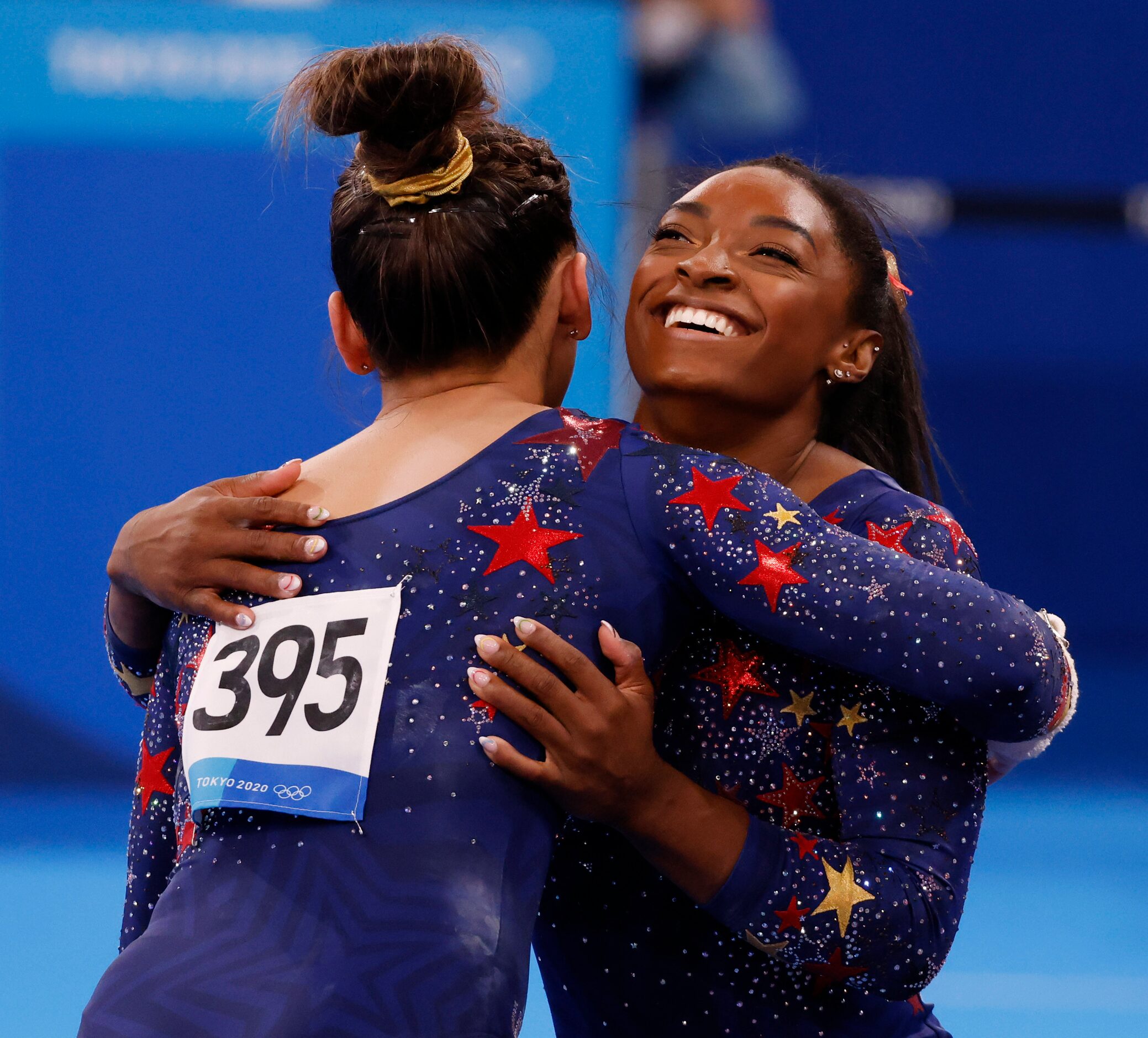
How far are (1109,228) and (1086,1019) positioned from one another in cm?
322

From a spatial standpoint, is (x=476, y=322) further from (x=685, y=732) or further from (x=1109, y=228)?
(x=1109, y=228)

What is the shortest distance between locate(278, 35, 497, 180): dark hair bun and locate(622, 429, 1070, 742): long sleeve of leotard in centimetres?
36

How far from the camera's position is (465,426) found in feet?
4.33

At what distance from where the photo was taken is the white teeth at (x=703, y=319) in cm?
153

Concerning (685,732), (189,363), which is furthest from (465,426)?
(189,363)

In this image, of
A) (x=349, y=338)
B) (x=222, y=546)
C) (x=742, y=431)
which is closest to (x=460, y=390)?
(x=349, y=338)

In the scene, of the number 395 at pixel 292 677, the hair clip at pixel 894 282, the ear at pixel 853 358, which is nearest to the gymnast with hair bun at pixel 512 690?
the number 395 at pixel 292 677

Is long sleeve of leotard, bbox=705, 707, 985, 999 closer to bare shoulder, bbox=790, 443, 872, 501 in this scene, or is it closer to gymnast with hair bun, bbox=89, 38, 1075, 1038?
gymnast with hair bun, bbox=89, 38, 1075, 1038

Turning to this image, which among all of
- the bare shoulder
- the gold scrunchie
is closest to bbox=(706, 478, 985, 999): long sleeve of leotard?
the bare shoulder

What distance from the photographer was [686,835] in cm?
129

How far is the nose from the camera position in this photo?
→ 154 centimetres

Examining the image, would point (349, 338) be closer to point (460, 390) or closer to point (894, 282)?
point (460, 390)

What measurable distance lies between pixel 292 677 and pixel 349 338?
0.38 m

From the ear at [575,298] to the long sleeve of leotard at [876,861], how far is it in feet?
1.35
